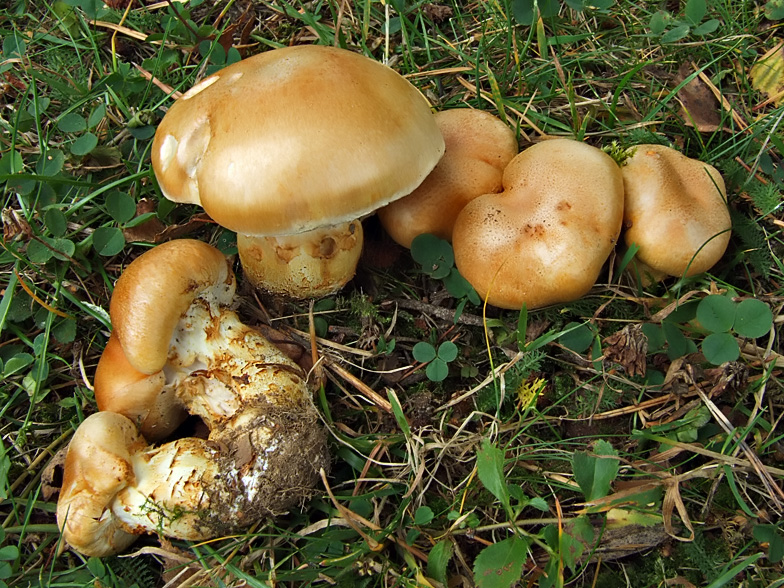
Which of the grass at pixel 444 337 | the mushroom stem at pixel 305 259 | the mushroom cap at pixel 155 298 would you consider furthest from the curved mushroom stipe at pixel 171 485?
the mushroom stem at pixel 305 259

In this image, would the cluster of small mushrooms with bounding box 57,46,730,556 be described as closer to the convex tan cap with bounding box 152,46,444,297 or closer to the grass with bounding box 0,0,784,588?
the convex tan cap with bounding box 152,46,444,297

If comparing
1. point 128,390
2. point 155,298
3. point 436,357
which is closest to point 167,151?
point 155,298

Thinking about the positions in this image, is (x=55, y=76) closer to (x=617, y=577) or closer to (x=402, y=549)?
(x=402, y=549)

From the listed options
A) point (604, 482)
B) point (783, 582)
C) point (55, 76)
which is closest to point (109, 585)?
point (604, 482)

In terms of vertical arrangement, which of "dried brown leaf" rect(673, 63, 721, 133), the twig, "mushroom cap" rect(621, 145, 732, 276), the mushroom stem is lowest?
the twig

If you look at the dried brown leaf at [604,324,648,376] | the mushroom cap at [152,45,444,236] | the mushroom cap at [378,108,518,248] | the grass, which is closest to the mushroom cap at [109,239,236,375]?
the mushroom cap at [152,45,444,236]
